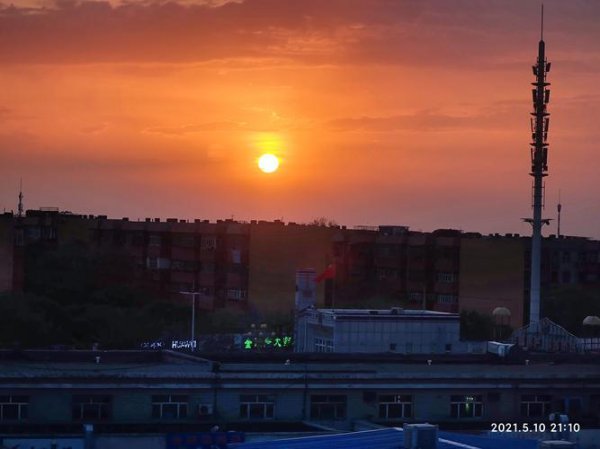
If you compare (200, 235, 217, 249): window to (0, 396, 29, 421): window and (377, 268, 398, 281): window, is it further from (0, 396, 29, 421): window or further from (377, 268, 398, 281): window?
(0, 396, 29, 421): window

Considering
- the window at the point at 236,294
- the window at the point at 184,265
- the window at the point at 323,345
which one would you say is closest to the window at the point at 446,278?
the window at the point at 236,294

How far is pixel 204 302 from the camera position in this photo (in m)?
67.9

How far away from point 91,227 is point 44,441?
174 feet

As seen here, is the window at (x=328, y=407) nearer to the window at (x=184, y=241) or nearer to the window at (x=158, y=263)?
the window at (x=184, y=241)

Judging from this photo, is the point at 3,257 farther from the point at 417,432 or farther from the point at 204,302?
the point at 417,432

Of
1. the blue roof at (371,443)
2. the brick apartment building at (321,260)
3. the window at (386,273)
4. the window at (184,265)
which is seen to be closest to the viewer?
the blue roof at (371,443)

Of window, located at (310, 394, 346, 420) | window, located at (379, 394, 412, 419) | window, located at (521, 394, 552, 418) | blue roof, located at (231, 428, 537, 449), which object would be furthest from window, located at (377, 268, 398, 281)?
blue roof, located at (231, 428, 537, 449)

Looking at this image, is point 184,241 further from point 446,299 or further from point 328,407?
point 328,407

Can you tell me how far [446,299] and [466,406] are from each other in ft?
110

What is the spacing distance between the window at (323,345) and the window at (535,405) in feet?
41.7

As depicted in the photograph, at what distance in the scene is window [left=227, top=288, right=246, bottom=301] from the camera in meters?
64.4

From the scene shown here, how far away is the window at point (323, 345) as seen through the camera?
40000 millimetres

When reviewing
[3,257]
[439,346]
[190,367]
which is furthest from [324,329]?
[3,257]

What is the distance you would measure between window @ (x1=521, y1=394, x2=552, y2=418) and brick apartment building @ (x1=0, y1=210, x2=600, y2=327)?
29.3 metres
